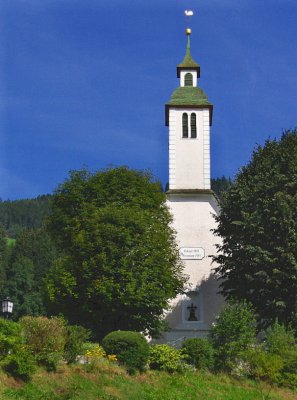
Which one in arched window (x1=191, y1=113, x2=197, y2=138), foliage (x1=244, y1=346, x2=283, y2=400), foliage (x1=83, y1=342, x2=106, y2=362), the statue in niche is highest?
arched window (x1=191, y1=113, x2=197, y2=138)

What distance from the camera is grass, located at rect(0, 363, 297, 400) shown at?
21.8 metres

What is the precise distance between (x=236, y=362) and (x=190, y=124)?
2100cm

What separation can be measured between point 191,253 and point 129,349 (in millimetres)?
16077

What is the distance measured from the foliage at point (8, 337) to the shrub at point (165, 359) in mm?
6359

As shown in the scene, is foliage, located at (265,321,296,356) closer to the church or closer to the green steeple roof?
the church

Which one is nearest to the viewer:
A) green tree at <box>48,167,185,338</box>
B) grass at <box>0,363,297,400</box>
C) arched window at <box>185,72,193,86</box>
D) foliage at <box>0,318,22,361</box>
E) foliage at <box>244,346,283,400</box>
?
grass at <box>0,363,297,400</box>

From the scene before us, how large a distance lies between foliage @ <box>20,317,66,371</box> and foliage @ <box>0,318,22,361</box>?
3.88 ft

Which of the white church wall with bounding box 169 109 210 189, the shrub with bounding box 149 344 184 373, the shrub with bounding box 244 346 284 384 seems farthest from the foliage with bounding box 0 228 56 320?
the shrub with bounding box 244 346 284 384

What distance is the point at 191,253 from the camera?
41906mm

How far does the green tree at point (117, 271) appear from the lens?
3369cm

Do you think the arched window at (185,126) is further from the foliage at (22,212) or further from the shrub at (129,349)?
the foliage at (22,212)

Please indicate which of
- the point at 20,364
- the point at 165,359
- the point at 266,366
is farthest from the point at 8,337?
the point at 266,366

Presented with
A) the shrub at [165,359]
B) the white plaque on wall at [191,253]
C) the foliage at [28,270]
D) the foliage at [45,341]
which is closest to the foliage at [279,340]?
the shrub at [165,359]

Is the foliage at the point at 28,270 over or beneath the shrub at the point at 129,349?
over
